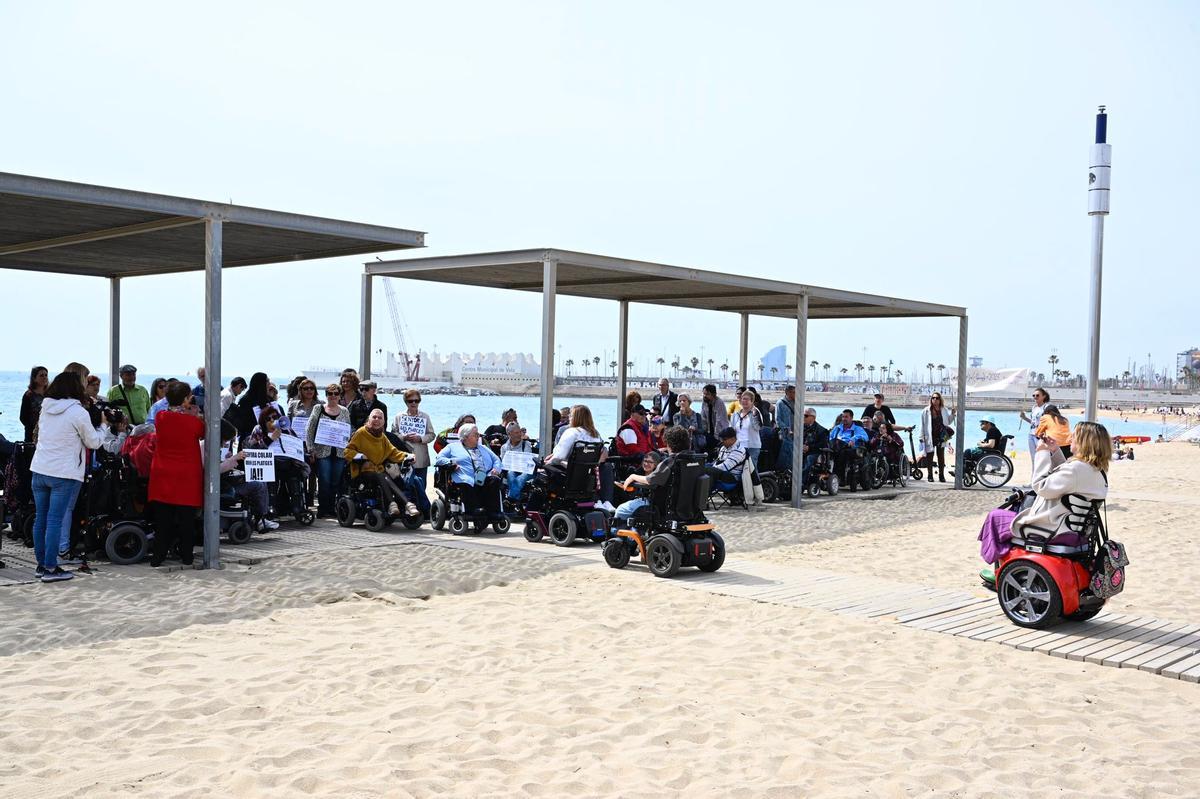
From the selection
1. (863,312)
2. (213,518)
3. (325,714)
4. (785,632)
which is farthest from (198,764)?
(863,312)

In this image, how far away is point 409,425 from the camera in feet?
36.8

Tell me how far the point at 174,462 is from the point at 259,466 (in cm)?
124

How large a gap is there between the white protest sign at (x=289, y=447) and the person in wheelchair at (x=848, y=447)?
8.38 meters

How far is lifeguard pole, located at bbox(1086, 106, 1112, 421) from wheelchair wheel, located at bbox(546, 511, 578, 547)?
8838 millimetres

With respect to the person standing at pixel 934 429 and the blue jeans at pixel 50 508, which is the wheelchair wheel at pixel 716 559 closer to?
the blue jeans at pixel 50 508

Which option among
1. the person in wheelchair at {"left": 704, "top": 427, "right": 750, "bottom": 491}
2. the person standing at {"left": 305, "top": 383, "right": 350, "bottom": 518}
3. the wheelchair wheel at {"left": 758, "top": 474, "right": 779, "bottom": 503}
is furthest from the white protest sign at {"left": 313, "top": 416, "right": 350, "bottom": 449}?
the wheelchair wheel at {"left": 758, "top": 474, "right": 779, "bottom": 503}

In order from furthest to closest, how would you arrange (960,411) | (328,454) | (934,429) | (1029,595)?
1. (934,429)
2. (960,411)
3. (328,454)
4. (1029,595)

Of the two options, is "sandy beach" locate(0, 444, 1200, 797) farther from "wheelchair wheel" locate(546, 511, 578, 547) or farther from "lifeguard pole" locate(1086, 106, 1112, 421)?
"lifeguard pole" locate(1086, 106, 1112, 421)

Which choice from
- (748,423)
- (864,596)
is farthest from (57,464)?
(748,423)

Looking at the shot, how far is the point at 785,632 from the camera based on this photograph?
21.5ft

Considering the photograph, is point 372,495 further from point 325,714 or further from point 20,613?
point 325,714

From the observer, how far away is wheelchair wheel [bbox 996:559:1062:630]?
6.67 meters

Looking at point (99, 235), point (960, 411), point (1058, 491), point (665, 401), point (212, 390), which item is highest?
point (99, 235)

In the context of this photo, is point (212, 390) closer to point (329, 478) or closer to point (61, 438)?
point (61, 438)
